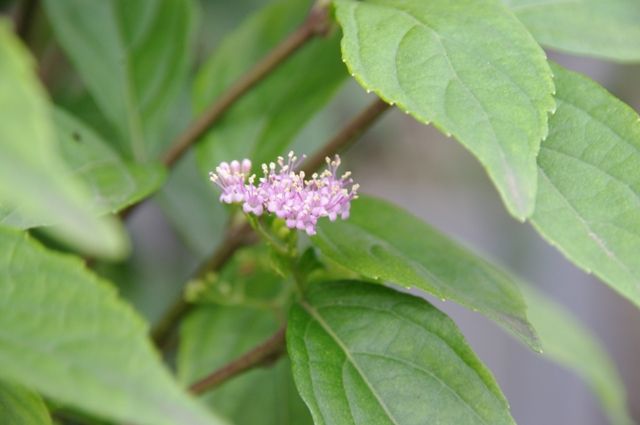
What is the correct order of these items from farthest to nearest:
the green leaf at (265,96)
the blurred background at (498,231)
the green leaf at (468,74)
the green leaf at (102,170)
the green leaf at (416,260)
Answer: the blurred background at (498,231) < the green leaf at (265,96) < the green leaf at (102,170) < the green leaf at (416,260) < the green leaf at (468,74)

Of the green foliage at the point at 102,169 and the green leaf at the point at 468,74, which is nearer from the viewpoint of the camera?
the green leaf at the point at 468,74

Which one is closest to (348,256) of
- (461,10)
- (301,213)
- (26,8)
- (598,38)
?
(301,213)

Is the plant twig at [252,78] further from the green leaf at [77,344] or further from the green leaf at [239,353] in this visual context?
the green leaf at [77,344]

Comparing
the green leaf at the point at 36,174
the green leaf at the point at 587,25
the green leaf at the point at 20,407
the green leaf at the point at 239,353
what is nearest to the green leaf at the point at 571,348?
the green leaf at the point at 239,353

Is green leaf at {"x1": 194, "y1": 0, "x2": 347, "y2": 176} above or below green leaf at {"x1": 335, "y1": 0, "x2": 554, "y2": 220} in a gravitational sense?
below

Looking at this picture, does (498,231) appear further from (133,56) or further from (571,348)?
(133,56)

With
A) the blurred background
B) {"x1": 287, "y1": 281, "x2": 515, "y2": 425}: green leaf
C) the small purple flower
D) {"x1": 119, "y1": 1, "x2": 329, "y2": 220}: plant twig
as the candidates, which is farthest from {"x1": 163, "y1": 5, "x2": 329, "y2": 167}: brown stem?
the blurred background

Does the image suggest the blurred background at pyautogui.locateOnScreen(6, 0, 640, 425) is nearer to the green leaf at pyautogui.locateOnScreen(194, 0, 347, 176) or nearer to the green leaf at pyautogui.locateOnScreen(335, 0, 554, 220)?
the green leaf at pyautogui.locateOnScreen(194, 0, 347, 176)
